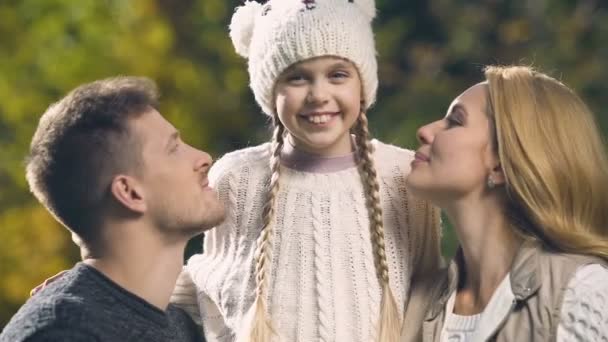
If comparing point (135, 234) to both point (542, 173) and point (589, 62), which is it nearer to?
point (542, 173)

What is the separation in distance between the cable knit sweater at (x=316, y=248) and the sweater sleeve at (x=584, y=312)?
0.49m

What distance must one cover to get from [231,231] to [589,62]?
129 inches

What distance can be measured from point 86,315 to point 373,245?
2.61ft

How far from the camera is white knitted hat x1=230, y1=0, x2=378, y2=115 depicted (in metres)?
3.50

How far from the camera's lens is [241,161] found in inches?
147

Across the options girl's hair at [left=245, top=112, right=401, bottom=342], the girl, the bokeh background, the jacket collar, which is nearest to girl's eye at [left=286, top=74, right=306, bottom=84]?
the girl

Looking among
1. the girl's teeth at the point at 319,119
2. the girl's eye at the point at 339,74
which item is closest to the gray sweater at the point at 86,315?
the girl's teeth at the point at 319,119

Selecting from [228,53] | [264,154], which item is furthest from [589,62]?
[264,154]

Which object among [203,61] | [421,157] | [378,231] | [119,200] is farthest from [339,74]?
[203,61]

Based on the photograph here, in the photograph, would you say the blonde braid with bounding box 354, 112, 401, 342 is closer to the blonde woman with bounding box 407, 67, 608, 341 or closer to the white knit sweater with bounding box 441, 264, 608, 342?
the blonde woman with bounding box 407, 67, 608, 341

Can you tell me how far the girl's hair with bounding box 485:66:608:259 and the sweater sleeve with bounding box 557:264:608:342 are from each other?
12cm

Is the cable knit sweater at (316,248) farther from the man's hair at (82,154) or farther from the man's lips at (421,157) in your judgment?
the man's hair at (82,154)

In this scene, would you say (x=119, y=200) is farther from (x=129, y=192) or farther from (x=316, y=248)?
(x=316, y=248)

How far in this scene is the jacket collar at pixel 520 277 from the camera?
10.8 feet
